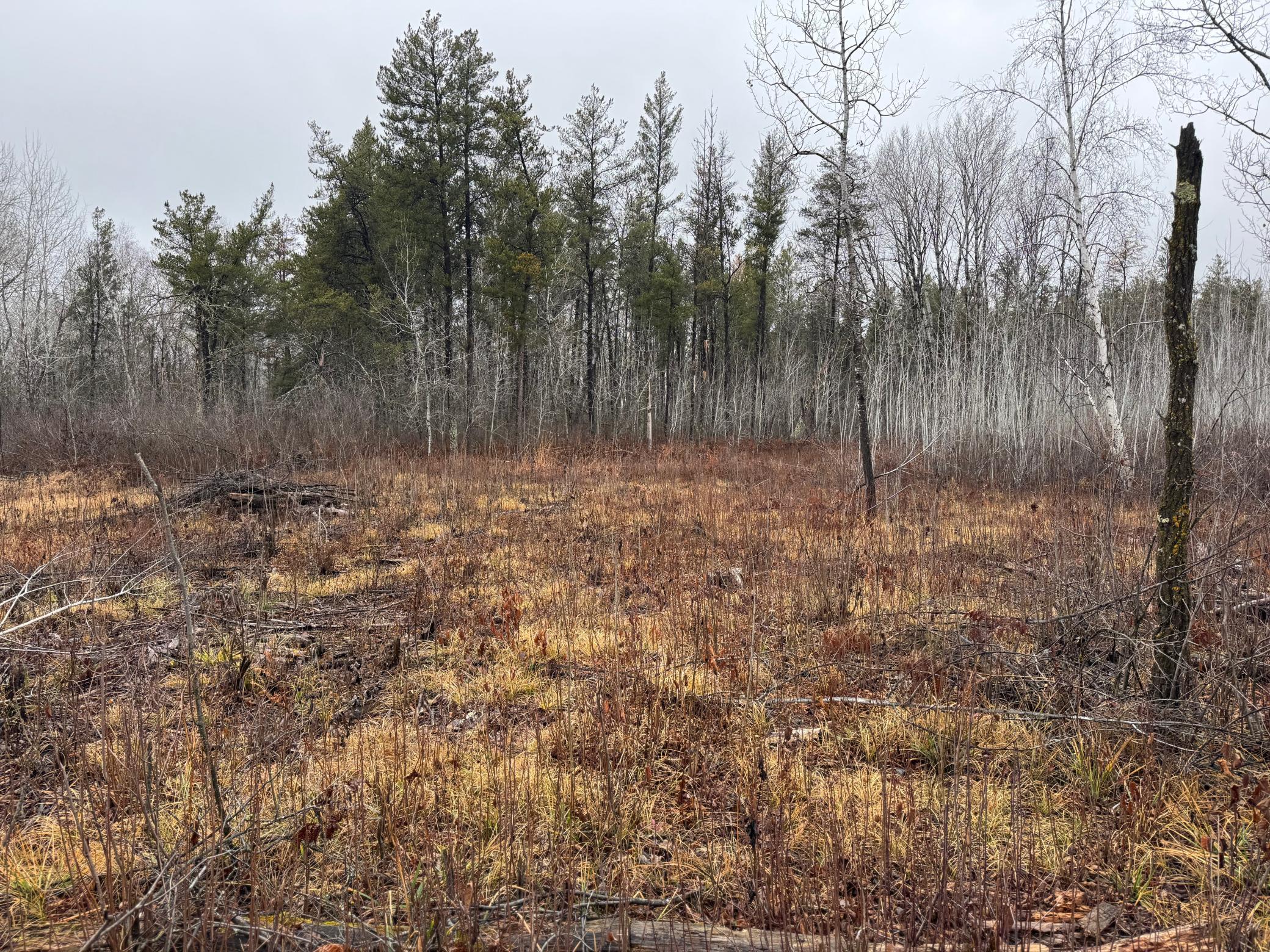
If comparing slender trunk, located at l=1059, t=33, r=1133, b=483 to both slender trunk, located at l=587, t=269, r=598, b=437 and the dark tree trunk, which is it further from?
slender trunk, located at l=587, t=269, r=598, b=437

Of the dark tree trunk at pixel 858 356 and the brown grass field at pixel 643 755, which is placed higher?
the dark tree trunk at pixel 858 356

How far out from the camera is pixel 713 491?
10.6 metres

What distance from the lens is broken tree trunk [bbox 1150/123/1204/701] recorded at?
255cm

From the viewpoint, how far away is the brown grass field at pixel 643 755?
1726 mm

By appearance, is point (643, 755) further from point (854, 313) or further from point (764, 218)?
point (764, 218)

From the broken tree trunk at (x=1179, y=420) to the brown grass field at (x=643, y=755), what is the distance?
14 centimetres

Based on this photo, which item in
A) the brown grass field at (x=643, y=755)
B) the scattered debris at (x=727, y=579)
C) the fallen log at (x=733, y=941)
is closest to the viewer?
the fallen log at (x=733, y=941)

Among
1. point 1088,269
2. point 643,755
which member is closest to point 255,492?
point 643,755

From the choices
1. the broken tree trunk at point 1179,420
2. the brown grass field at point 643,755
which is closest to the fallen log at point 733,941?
the brown grass field at point 643,755

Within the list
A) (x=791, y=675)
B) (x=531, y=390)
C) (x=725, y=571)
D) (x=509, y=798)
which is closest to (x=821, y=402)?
(x=531, y=390)

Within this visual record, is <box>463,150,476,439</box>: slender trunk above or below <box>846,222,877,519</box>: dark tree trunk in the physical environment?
above

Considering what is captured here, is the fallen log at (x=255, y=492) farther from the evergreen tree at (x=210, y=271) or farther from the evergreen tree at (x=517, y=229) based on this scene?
the evergreen tree at (x=210, y=271)

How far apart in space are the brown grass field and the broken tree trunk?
0.14 meters

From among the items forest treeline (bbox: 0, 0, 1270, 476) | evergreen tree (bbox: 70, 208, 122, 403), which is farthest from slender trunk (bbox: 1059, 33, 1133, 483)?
evergreen tree (bbox: 70, 208, 122, 403)
